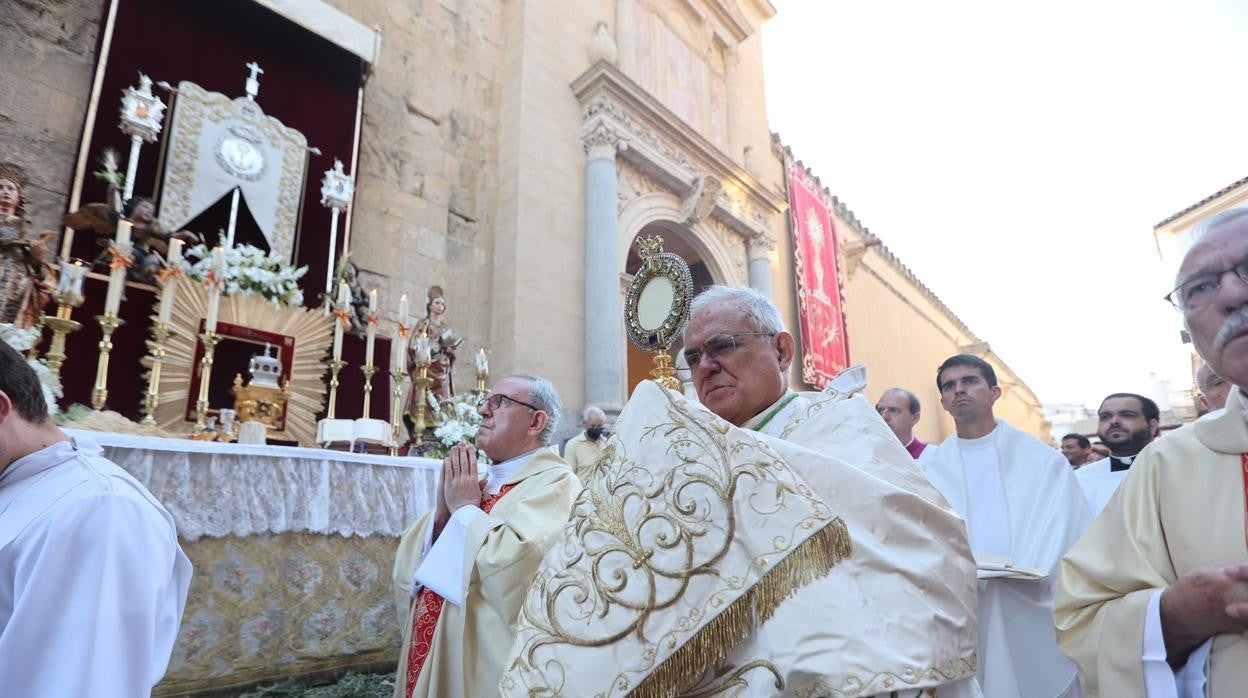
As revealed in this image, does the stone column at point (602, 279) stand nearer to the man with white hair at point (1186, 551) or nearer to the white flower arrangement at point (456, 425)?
the white flower arrangement at point (456, 425)

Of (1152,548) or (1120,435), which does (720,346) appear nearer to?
(1152,548)

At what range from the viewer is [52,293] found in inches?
139

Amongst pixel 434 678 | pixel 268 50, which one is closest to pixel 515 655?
pixel 434 678

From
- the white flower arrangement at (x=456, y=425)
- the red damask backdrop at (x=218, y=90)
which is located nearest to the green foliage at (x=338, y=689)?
the white flower arrangement at (x=456, y=425)

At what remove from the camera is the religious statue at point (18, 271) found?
3.48 meters

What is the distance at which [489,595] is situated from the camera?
83.8 inches

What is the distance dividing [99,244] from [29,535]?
4.16 meters

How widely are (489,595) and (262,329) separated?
3522 mm

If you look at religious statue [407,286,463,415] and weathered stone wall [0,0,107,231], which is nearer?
weathered stone wall [0,0,107,231]

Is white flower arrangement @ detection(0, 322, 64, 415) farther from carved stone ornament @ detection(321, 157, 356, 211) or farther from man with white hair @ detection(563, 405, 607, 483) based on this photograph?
man with white hair @ detection(563, 405, 607, 483)

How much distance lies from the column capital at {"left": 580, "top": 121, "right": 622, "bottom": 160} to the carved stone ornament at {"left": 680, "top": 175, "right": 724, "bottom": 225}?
1.84 metres

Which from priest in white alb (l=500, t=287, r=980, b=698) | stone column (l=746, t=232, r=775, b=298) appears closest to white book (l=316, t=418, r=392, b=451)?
A: priest in white alb (l=500, t=287, r=980, b=698)

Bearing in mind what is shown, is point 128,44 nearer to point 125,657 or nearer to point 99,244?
point 99,244

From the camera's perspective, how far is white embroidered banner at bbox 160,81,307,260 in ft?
16.9
